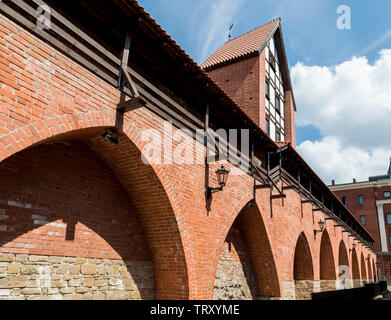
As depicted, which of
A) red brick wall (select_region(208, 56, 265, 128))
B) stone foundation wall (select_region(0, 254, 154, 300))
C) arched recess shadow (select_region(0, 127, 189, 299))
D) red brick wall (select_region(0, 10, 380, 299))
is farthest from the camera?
red brick wall (select_region(208, 56, 265, 128))

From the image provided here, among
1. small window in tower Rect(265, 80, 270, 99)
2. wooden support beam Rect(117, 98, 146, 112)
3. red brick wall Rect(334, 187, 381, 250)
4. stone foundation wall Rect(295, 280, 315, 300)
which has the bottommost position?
stone foundation wall Rect(295, 280, 315, 300)

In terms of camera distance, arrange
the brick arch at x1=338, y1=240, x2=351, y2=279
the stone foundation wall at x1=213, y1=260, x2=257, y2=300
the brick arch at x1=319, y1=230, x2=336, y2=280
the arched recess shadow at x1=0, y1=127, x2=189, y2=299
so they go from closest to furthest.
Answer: the arched recess shadow at x1=0, y1=127, x2=189, y2=299 → the stone foundation wall at x1=213, y1=260, x2=257, y2=300 → the brick arch at x1=319, y1=230, x2=336, y2=280 → the brick arch at x1=338, y1=240, x2=351, y2=279

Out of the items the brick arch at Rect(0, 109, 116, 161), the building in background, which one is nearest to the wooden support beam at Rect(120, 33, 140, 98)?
the brick arch at Rect(0, 109, 116, 161)

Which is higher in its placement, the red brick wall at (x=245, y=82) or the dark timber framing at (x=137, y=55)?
the red brick wall at (x=245, y=82)

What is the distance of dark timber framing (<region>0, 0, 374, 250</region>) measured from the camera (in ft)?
15.5

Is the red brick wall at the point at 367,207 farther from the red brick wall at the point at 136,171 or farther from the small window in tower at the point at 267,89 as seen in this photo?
the red brick wall at the point at 136,171

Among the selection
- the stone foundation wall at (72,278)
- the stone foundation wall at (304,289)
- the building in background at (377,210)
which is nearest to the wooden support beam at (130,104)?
the stone foundation wall at (72,278)

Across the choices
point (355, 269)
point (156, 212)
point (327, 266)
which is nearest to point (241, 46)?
point (327, 266)

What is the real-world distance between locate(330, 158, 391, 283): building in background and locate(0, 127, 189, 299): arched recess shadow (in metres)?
45.5

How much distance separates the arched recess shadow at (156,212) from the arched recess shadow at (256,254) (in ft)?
12.8

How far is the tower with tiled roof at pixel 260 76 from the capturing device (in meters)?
17.1

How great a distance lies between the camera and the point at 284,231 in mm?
12414

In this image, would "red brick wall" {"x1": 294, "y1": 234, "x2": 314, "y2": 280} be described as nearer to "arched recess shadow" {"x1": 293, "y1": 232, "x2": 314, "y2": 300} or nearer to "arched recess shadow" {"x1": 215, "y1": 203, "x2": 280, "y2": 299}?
"arched recess shadow" {"x1": 293, "y1": 232, "x2": 314, "y2": 300}

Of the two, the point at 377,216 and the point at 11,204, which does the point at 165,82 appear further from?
the point at 377,216
